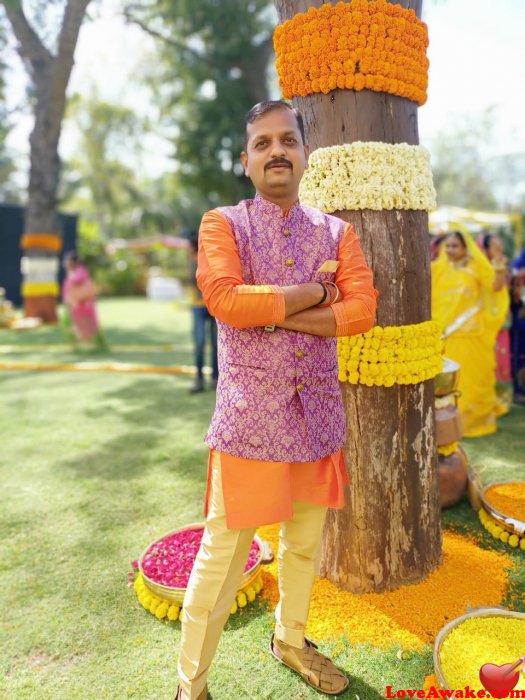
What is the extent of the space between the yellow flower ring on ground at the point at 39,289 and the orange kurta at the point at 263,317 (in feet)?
41.8

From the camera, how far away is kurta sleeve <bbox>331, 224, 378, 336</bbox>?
6.07 ft

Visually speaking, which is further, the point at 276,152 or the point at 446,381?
the point at 446,381

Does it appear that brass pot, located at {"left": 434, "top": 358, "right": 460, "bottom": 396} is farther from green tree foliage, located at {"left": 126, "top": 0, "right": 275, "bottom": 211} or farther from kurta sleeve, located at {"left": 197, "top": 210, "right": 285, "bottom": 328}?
green tree foliage, located at {"left": 126, "top": 0, "right": 275, "bottom": 211}

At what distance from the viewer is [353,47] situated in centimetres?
232

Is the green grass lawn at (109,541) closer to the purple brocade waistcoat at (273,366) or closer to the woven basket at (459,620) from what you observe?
the woven basket at (459,620)

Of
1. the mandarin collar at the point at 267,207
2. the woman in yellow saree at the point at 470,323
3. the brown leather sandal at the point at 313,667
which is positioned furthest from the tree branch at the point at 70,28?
→ the brown leather sandal at the point at 313,667

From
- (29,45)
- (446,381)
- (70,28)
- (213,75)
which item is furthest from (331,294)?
(213,75)

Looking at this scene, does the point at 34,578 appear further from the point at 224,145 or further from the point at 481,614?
the point at 224,145

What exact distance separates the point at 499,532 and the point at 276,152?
245cm

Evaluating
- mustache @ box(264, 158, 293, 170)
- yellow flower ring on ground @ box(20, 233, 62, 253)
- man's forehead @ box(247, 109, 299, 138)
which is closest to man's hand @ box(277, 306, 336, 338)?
mustache @ box(264, 158, 293, 170)

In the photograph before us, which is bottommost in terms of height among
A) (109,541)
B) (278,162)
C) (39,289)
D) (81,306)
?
(109,541)

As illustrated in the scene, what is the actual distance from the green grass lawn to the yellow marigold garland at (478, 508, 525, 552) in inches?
2.6

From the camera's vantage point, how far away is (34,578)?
2865 mm

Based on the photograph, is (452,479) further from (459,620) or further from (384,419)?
(459,620)
